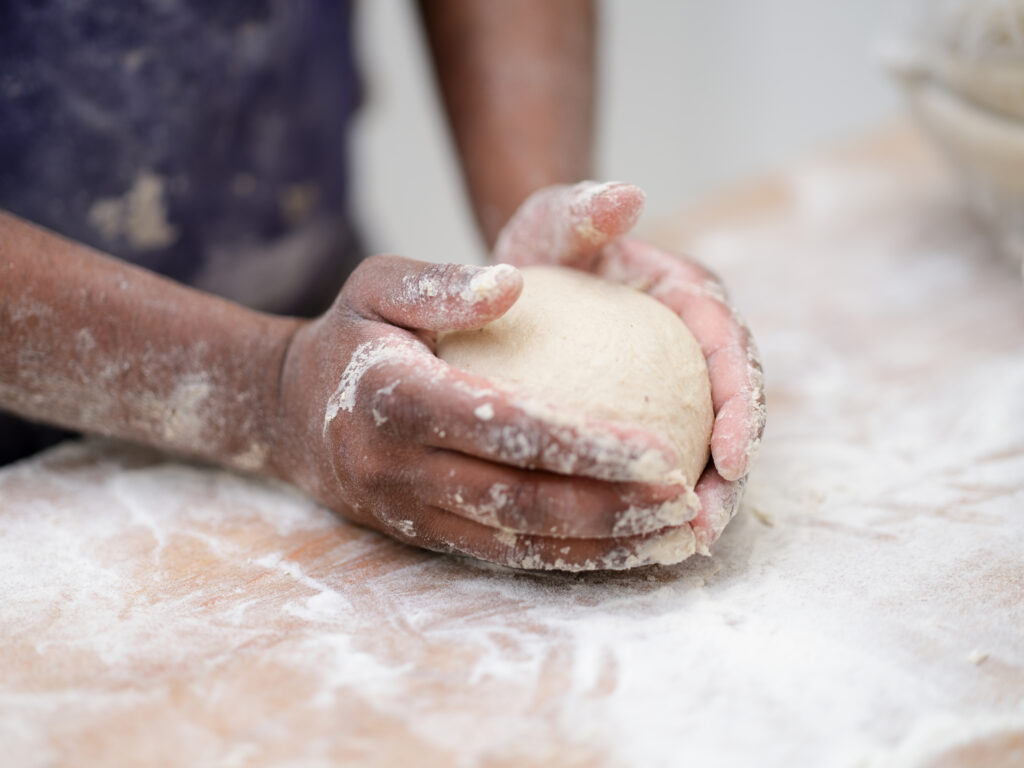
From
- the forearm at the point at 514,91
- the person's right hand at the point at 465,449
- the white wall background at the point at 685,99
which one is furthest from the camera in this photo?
the white wall background at the point at 685,99

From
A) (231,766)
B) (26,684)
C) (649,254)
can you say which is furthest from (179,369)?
(649,254)

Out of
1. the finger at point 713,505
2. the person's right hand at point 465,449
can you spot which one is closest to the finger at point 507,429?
the person's right hand at point 465,449

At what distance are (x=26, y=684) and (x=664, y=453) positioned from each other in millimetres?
671

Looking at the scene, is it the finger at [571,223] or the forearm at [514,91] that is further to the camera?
the forearm at [514,91]

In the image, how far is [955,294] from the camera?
1.79m

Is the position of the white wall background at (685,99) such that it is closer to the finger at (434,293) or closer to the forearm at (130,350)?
the forearm at (130,350)

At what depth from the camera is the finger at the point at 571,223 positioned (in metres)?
1.11

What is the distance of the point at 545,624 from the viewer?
0.93 meters

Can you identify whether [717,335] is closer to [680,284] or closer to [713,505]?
[680,284]

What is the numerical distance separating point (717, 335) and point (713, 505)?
26 centimetres

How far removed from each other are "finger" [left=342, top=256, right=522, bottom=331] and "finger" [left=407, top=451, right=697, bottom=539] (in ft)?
0.53

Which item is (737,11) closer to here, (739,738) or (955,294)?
(955,294)

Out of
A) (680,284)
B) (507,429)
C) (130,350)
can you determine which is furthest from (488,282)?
(130,350)

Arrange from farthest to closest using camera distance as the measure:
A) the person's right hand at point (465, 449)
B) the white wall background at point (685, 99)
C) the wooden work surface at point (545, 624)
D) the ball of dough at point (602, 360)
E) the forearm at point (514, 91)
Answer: the white wall background at point (685, 99), the forearm at point (514, 91), the ball of dough at point (602, 360), the person's right hand at point (465, 449), the wooden work surface at point (545, 624)
